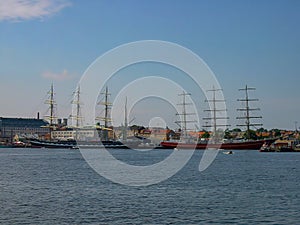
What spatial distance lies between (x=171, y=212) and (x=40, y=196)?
8957 millimetres

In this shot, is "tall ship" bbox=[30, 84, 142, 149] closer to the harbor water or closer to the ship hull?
the ship hull

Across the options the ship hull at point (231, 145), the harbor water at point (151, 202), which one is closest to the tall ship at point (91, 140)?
the ship hull at point (231, 145)

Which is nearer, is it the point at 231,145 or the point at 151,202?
the point at 151,202

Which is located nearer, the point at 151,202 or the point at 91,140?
the point at 151,202

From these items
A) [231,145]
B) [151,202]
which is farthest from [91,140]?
[151,202]

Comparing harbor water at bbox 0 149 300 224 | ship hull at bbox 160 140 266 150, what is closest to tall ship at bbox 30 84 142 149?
ship hull at bbox 160 140 266 150

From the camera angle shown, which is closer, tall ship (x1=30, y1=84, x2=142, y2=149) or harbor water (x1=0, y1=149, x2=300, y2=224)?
harbor water (x1=0, y1=149, x2=300, y2=224)

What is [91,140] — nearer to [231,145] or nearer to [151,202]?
[231,145]

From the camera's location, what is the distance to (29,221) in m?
21.9

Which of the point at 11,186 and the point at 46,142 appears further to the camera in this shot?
the point at 46,142

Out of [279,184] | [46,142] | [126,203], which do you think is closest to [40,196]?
[126,203]

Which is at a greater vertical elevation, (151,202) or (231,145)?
(231,145)

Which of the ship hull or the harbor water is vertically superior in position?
the ship hull

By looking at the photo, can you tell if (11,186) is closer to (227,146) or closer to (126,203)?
(126,203)
